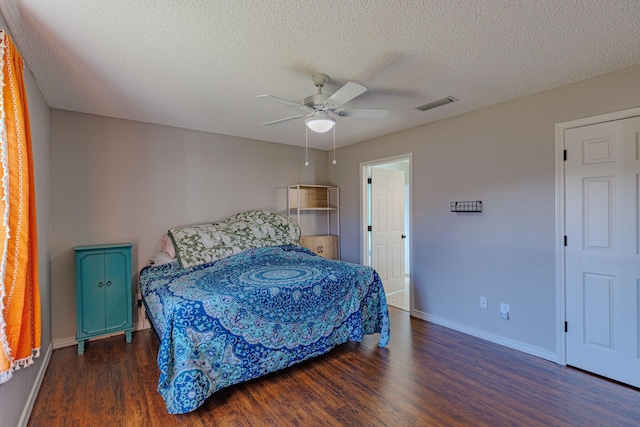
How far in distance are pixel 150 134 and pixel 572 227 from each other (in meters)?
4.38

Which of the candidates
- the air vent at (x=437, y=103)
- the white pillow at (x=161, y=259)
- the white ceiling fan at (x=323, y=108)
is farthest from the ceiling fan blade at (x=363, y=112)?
the white pillow at (x=161, y=259)

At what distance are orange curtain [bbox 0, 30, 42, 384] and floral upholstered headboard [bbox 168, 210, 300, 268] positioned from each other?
1685 mm

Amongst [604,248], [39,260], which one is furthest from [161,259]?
[604,248]

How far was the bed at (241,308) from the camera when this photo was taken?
1.96 metres

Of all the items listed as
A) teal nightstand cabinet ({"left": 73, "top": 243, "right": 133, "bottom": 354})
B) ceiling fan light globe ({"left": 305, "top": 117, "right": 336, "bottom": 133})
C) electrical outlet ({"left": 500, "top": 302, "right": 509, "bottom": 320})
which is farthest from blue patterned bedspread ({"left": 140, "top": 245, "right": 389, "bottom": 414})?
ceiling fan light globe ({"left": 305, "top": 117, "right": 336, "bottom": 133})

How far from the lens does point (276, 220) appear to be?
4105 millimetres

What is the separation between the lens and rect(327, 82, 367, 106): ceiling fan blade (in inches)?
76.2

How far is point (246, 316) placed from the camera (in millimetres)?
2215

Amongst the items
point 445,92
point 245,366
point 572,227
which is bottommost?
point 245,366

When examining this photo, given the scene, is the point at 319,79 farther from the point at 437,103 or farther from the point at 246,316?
the point at 246,316

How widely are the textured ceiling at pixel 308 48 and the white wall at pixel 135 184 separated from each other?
471mm

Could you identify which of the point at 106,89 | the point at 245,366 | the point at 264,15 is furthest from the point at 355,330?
the point at 106,89

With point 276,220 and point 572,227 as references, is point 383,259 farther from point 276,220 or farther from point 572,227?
point 572,227

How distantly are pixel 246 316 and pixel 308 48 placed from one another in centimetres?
192
